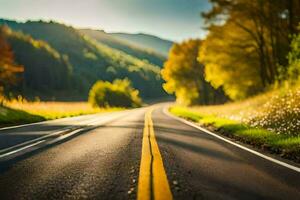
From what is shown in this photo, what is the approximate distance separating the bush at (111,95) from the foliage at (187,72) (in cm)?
1815

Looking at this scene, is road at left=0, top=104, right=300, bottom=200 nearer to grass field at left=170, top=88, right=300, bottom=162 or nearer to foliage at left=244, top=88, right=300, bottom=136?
grass field at left=170, top=88, right=300, bottom=162

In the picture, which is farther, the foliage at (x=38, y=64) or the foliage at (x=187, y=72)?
the foliage at (x=38, y=64)

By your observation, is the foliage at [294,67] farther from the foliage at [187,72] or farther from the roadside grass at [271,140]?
the foliage at [187,72]

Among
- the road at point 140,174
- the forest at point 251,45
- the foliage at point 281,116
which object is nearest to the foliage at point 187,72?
the forest at point 251,45

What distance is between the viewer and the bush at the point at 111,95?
68469 mm

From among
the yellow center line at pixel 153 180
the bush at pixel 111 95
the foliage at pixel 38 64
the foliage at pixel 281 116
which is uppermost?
the foliage at pixel 38 64

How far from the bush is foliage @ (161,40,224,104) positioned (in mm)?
18147

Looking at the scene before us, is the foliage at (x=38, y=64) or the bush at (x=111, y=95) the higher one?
the foliage at (x=38, y=64)

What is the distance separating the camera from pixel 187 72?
5094 centimetres

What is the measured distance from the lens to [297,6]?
22688 millimetres

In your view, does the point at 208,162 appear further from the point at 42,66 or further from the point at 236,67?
the point at 42,66

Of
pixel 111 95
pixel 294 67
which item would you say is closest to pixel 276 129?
pixel 294 67

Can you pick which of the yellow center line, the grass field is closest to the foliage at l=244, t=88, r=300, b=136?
the grass field

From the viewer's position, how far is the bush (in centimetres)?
6847
